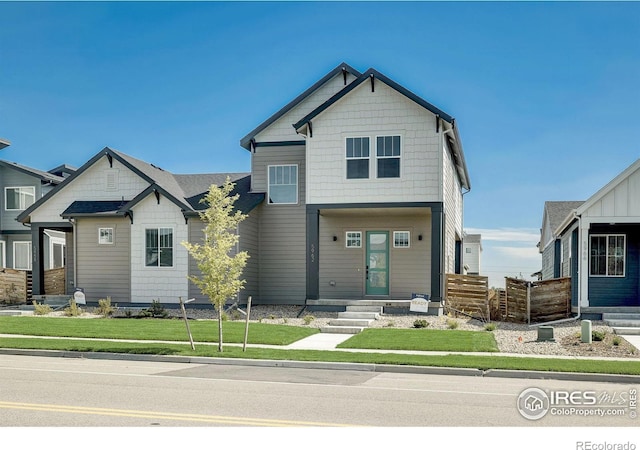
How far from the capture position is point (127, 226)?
86.8ft

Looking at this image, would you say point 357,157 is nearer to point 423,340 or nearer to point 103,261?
point 423,340

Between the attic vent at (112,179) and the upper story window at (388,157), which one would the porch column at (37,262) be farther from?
the upper story window at (388,157)

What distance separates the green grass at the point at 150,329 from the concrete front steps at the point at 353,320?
2.25ft

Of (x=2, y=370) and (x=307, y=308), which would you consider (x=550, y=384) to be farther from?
(x=307, y=308)

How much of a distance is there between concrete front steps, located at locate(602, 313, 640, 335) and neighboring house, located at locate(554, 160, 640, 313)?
0.44 m

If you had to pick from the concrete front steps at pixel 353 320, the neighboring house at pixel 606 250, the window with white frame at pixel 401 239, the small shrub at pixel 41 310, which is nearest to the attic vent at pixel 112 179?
the small shrub at pixel 41 310

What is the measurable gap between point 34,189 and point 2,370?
24851 mm

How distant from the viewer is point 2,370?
12.7 metres

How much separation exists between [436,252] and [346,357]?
374 inches

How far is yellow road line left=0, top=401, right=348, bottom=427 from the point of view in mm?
7805

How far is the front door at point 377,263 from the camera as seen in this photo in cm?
2530

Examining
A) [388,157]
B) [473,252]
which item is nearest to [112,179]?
[388,157]

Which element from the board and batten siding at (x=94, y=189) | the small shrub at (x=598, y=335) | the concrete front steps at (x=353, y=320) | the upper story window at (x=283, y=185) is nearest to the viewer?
the small shrub at (x=598, y=335)
